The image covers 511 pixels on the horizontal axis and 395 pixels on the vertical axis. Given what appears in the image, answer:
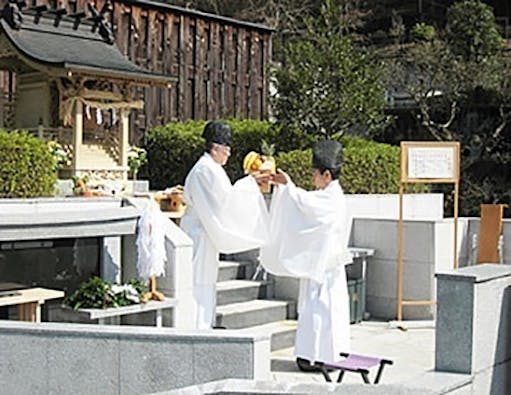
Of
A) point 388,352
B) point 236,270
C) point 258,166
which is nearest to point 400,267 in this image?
point 388,352

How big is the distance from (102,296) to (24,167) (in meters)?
2.41

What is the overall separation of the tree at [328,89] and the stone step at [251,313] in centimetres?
455

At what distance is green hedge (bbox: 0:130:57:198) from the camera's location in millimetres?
8039

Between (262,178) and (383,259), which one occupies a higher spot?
(262,178)

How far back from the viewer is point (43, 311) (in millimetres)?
6691

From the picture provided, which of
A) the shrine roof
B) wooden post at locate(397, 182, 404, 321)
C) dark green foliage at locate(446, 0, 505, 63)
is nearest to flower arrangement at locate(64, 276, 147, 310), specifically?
wooden post at locate(397, 182, 404, 321)

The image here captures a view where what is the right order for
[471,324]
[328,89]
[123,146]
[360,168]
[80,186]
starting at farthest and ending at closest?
[328,89], [360,168], [123,146], [80,186], [471,324]

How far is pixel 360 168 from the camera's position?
1141 centimetres

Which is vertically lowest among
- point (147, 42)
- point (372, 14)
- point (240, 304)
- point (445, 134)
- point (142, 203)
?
point (240, 304)

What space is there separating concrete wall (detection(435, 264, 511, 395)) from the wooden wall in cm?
1030

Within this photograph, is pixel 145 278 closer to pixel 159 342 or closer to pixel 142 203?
pixel 142 203

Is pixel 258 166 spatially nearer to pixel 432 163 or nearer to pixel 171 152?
pixel 432 163

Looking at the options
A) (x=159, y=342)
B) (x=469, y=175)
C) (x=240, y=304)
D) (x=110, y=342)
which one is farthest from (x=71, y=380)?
(x=469, y=175)

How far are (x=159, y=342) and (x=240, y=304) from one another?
3.43m
